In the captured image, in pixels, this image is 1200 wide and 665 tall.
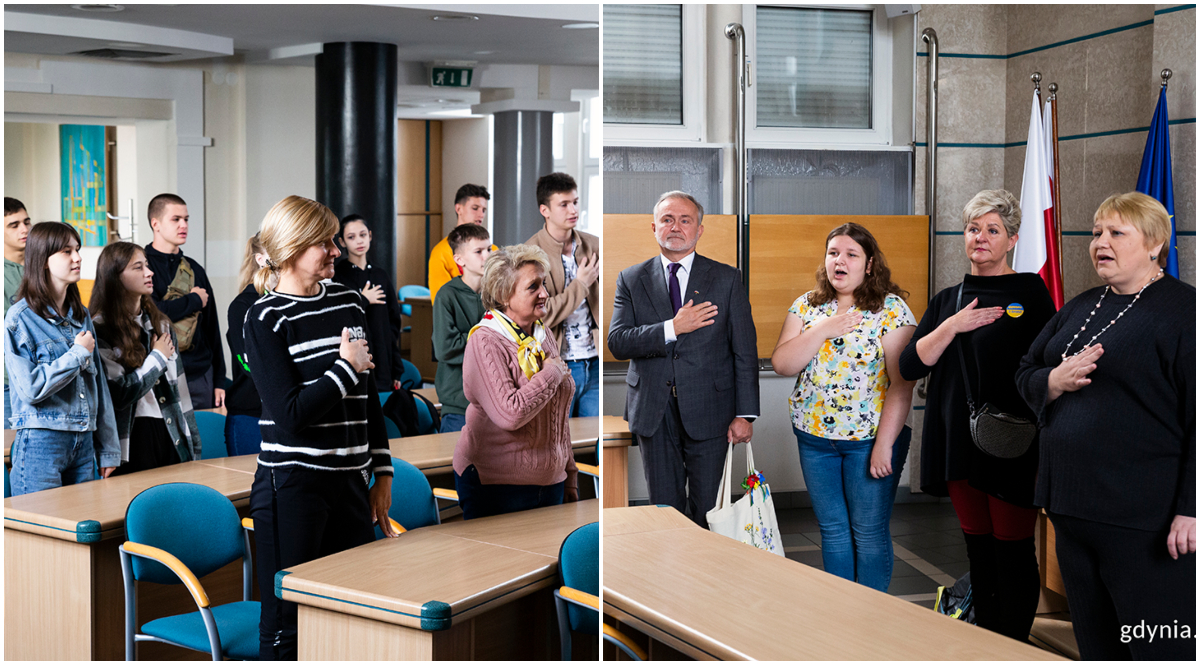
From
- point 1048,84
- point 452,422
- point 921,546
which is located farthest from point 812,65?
point 452,422

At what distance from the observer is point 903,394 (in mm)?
1475

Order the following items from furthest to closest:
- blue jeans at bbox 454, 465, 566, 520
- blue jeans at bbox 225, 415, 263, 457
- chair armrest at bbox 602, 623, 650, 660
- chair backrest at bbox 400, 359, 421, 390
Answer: chair backrest at bbox 400, 359, 421, 390 < blue jeans at bbox 225, 415, 263, 457 < blue jeans at bbox 454, 465, 566, 520 < chair armrest at bbox 602, 623, 650, 660

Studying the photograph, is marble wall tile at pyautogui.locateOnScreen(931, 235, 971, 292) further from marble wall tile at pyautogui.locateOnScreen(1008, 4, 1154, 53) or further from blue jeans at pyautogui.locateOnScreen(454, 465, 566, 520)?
blue jeans at pyautogui.locateOnScreen(454, 465, 566, 520)

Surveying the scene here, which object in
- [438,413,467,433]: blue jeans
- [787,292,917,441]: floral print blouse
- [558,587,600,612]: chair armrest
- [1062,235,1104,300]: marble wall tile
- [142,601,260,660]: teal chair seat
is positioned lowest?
[142,601,260,660]: teal chair seat

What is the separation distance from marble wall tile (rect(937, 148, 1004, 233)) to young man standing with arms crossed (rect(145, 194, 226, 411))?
2756 millimetres

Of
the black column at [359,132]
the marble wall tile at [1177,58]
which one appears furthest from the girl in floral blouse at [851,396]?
the black column at [359,132]

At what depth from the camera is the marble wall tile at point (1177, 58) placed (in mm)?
1393

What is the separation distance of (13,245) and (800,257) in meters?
1.62

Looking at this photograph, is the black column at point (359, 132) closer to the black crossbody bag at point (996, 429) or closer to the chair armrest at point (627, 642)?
the chair armrest at point (627, 642)

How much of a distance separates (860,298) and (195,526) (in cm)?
171

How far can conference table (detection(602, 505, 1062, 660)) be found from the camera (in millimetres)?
1409

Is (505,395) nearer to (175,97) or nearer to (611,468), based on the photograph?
(611,468)

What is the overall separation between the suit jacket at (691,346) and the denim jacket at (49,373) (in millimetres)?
1162

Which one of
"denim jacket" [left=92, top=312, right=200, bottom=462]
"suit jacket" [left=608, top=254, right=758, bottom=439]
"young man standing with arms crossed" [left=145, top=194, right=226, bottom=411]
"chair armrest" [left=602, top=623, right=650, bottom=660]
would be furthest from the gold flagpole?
"young man standing with arms crossed" [left=145, top=194, right=226, bottom=411]
